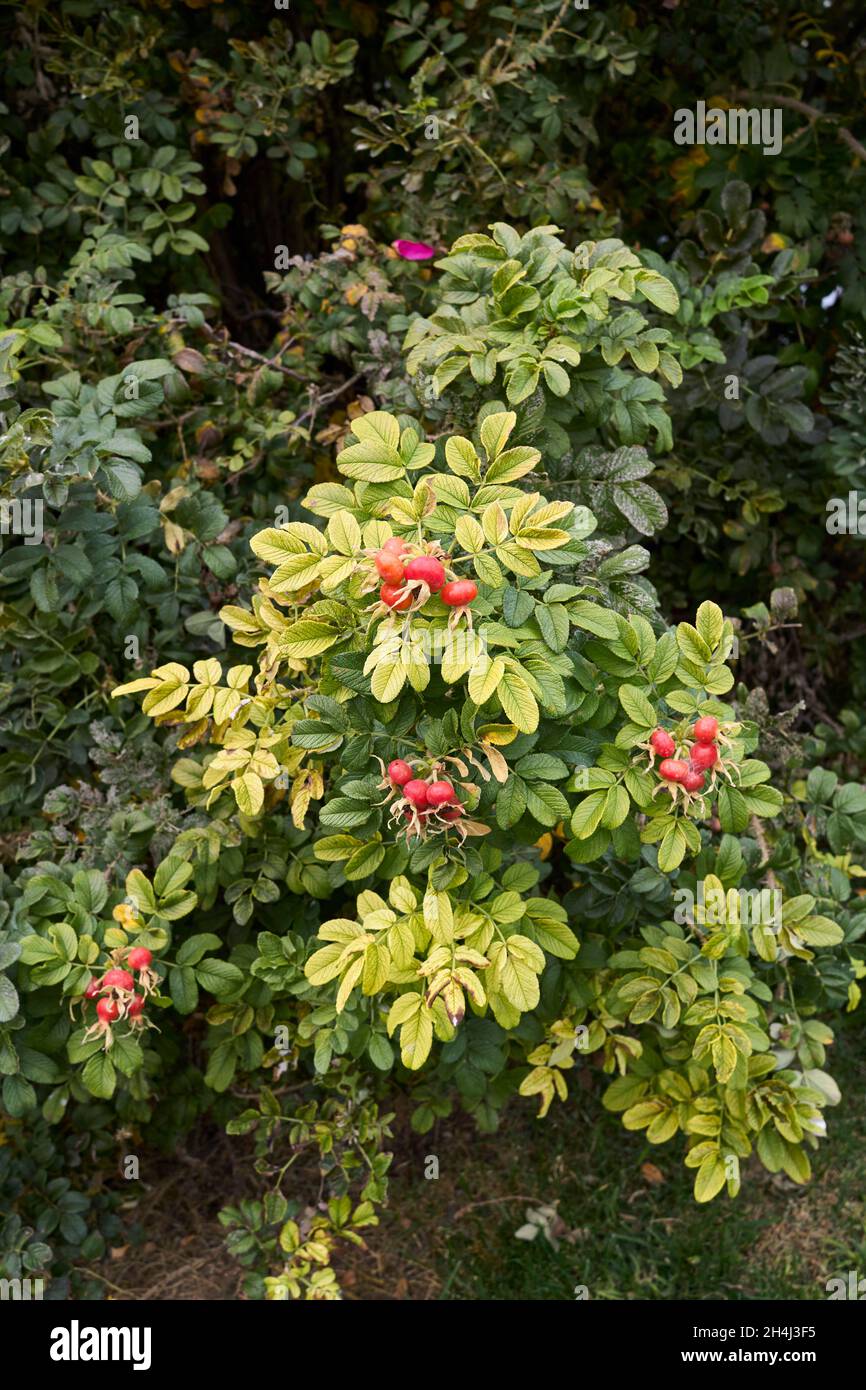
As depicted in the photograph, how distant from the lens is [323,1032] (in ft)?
6.34

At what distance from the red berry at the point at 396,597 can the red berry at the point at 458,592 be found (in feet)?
0.13

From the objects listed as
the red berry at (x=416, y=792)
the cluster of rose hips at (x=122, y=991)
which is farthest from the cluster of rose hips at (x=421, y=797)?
the cluster of rose hips at (x=122, y=991)

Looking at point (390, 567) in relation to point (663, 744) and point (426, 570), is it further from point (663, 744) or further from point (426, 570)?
point (663, 744)

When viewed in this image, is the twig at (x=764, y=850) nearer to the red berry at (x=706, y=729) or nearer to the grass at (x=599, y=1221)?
the red berry at (x=706, y=729)

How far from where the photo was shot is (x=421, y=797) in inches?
56.4

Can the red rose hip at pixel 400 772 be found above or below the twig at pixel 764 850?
above

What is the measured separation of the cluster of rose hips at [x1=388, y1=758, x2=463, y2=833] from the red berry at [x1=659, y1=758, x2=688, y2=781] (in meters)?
0.27

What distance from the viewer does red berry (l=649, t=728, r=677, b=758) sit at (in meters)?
1.54

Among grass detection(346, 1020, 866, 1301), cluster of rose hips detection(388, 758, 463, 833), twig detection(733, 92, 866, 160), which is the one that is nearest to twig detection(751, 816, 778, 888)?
cluster of rose hips detection(388, 758, 463, 833)

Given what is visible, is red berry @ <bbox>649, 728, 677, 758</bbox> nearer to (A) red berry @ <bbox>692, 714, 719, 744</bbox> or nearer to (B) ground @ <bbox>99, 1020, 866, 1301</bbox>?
(A) red berry @ <bbox>692, 714, 719, 744</bbox>

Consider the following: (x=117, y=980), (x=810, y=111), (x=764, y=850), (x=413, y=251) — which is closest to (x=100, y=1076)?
(x=117, y=980)

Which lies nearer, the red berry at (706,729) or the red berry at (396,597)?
the red berry at (396,597)

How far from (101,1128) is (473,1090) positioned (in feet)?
2.77

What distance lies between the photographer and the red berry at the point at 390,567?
133 centimetres
